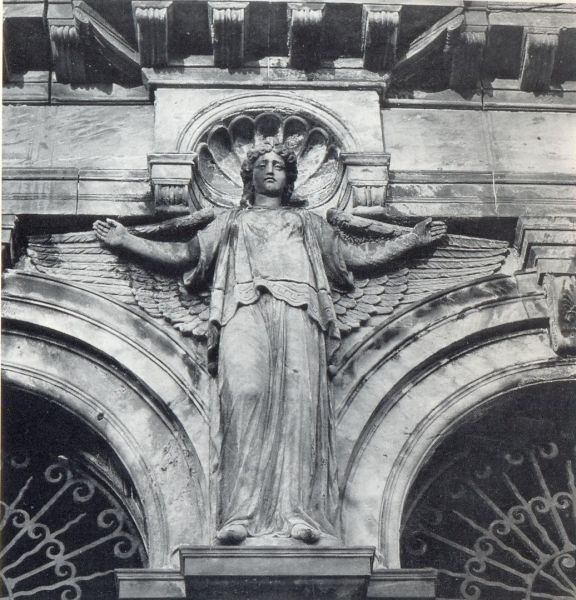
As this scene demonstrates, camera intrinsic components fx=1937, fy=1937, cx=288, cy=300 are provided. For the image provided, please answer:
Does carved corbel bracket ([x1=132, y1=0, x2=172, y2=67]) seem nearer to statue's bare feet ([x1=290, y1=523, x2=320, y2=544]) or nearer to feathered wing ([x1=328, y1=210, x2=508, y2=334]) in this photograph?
feathered wing ([x1=328, y1=210, x2=508, y2=334])

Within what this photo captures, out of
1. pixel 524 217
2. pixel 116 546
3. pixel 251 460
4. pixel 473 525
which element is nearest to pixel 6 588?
pixel 116 546

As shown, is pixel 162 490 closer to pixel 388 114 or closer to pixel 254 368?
pixel 254 368

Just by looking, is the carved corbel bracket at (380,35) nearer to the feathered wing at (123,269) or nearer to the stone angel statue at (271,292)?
the stone angel statue at (271,292)

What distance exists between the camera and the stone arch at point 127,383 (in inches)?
533

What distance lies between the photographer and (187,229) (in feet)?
48.8

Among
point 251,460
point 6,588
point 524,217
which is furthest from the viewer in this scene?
point 524,217

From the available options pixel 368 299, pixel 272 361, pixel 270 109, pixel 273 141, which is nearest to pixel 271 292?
pixel 272 361

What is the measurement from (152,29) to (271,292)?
2.93m

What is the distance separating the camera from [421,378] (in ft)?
47.0

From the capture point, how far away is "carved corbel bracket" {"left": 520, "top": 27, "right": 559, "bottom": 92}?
1590cm

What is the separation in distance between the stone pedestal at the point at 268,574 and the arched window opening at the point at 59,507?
161 centimetres

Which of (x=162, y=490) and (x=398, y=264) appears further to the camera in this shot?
(x=398, y=264)

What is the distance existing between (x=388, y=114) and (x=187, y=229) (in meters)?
2.17

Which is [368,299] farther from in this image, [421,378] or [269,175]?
[269,175]
